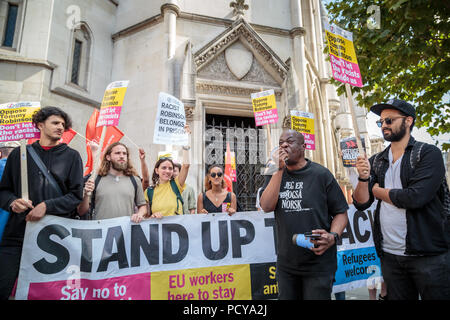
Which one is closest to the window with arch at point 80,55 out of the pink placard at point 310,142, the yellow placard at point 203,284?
the pink placard at point 310,142

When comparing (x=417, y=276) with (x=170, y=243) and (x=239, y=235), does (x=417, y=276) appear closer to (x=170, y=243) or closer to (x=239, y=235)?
(x=239, y=235)

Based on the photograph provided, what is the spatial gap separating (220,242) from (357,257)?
1.98 meters

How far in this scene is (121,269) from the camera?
2.94 m

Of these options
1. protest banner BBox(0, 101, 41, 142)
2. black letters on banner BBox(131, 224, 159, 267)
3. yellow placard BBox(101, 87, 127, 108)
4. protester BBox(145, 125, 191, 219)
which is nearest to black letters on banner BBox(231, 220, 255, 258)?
protester BBox(145, 125, 191, 219)

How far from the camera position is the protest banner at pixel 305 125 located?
6.47 meters

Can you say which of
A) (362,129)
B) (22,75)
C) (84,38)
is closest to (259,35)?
Result: (84,38)

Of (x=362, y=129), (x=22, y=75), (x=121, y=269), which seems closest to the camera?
(x=121, y=269)

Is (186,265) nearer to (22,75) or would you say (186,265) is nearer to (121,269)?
(121,269)

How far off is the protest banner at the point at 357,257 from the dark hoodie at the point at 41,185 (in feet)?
10.8

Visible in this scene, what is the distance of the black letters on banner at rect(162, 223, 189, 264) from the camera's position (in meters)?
3.12

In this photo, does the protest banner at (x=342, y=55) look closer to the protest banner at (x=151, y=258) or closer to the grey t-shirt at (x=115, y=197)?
the protest banner at (x=151, y=258)

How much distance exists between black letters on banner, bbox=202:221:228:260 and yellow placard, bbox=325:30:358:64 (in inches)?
102

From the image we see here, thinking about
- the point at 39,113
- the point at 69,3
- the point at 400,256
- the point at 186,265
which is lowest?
the point at 186,265

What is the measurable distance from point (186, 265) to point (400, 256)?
82.0 inches
